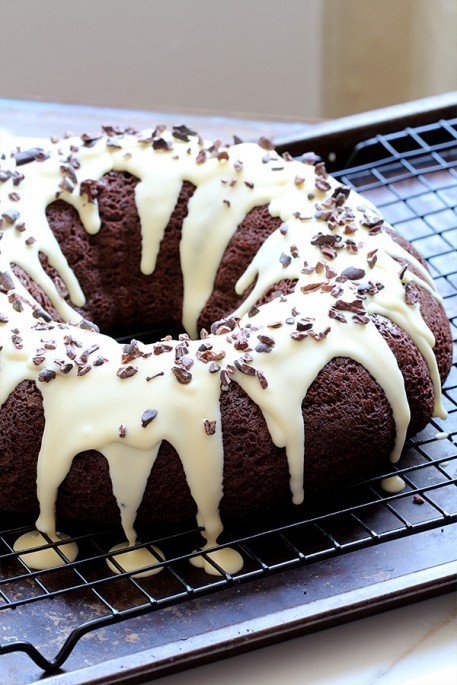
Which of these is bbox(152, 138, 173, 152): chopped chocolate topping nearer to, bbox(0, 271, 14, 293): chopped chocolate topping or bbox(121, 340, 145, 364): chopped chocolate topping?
bbox(0, 271, 14, 293): chopped chocolate topping

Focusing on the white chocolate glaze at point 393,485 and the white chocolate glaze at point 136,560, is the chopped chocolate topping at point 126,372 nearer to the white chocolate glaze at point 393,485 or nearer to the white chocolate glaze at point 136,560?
the white chocolate glaze at point 136,560

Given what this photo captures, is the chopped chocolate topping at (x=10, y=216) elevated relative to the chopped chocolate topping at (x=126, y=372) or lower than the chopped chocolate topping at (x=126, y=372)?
elevated

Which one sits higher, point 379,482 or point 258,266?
point 258,266

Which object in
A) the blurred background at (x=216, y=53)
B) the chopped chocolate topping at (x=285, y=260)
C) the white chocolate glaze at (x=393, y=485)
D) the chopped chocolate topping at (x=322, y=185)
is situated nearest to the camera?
the white chocolate glaze at (x=393, y=485)

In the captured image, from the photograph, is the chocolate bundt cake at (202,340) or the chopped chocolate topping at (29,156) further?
the chopped chocolate topping at (29,156)

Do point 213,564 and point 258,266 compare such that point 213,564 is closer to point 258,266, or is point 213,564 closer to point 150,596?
point 150,596

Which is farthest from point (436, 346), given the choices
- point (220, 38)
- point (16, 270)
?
point (220, 38)

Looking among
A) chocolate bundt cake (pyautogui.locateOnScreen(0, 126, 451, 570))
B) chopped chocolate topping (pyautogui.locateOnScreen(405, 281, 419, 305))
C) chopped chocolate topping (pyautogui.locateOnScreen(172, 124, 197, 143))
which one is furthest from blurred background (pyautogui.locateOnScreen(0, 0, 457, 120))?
chopped chocolate topping (pyautogui.locateOnScreen(405, 281, 419, 305))

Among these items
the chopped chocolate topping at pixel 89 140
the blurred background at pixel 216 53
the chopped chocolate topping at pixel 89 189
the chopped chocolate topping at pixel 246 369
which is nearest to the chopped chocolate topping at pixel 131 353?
the chopped chocolate topping at pixel 246 369
